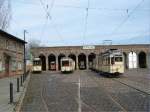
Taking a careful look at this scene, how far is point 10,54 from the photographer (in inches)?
2194

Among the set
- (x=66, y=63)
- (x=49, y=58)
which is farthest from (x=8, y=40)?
(x=49, y=58)

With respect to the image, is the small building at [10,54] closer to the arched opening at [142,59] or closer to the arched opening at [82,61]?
the arched opening at [82,61]

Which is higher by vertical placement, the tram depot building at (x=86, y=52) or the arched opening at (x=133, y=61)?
the tram depot building at (x=86, y=52)

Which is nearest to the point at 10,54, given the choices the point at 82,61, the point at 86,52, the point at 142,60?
the point at 86,52

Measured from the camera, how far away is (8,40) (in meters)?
54.3

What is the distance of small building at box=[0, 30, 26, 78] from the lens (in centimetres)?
4982

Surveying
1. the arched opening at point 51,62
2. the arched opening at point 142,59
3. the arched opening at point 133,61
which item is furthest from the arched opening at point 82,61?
the arched opening at point 133,61

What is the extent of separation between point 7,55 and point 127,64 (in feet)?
142

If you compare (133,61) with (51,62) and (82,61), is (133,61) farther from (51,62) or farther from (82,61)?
(51,62)

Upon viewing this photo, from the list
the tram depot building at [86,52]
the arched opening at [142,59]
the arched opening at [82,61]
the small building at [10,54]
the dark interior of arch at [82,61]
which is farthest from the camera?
the dark interior of arch at [82,61]

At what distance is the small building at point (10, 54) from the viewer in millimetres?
49822

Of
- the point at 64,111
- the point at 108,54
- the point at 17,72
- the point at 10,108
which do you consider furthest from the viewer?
the point at 17,72

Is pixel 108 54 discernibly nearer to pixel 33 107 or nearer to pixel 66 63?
pixel 66 63

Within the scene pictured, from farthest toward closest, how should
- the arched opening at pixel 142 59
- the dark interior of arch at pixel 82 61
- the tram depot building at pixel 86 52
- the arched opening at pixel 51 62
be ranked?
1. the dark interior of arch at pixel 82 61
2. the arched opening at pixel 142 59
3. the tram depot building at pixel 86 52
4. the arched opening at pixel 51 62
